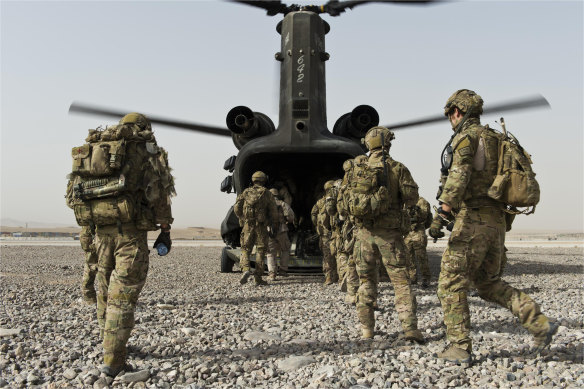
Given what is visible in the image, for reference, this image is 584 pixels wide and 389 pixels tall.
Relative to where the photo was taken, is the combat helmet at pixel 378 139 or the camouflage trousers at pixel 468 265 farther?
the combat helmet at pixel 378 139

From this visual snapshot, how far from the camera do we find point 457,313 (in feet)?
11.2

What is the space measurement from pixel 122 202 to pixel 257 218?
4674 mm

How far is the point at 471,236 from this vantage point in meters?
3.41

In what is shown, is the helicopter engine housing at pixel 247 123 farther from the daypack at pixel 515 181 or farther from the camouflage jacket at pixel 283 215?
the daypack at pixel 515 181

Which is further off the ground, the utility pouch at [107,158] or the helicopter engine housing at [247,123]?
the helicopter engine housing at [247,123]

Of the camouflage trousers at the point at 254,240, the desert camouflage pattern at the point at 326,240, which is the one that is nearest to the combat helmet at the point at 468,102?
the desert camouflage pattern at the point at 326,240

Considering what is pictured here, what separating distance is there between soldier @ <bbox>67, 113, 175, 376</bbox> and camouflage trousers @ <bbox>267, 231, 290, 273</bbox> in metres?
5.08

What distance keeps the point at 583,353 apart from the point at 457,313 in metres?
1.05

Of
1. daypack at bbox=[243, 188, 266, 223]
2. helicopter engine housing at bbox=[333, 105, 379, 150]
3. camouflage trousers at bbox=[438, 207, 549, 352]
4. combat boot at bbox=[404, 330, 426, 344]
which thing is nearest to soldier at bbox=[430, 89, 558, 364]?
camouflage trousers at bbox=[438, 207, 549, 352]

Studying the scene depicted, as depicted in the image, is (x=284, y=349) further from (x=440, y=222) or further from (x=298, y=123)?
(x=298, y=123)

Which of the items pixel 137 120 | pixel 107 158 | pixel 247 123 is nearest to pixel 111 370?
pixel 107 158

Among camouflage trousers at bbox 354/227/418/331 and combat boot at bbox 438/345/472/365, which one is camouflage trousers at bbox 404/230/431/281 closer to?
camouflage trousers at bbox 354/227/418/331

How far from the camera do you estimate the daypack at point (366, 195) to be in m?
4.11

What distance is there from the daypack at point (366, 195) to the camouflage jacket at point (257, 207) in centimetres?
388
